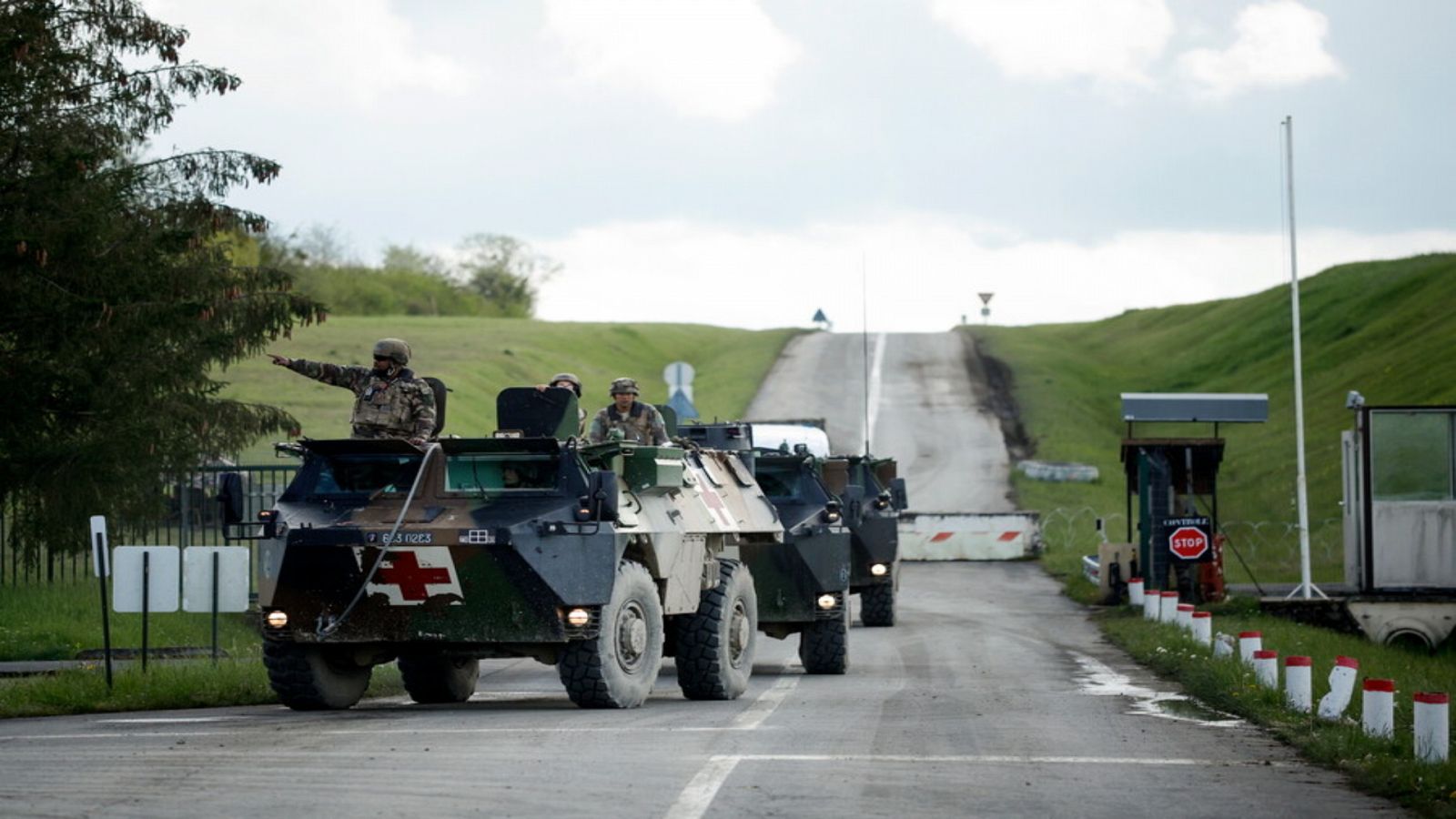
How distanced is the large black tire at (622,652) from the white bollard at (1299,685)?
174 inches

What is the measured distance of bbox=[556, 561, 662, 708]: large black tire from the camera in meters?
13.9

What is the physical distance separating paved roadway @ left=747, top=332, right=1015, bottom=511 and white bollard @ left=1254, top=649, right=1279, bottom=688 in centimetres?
3064

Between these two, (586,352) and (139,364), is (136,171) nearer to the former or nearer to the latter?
(139,364)

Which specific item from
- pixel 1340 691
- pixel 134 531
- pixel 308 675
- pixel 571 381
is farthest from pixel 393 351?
pixel 134 531

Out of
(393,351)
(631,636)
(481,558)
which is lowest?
(631,636)

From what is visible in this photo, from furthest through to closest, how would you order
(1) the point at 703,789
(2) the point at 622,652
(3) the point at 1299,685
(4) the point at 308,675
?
(4) the point at 308,675 → (2) the point at 622,652 → (3) the point at 1299,685 → (1) the point at 703,789

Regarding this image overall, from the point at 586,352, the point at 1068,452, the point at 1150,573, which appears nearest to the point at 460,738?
the point at 1150,573

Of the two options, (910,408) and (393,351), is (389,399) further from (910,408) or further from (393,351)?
(910,408)

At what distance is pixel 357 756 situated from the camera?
35.7ft

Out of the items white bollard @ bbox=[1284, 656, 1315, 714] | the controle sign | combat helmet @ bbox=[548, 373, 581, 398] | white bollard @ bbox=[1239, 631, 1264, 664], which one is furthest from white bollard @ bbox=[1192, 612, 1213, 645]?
combat helmet @ bbox=[548, 373, 581, 398]

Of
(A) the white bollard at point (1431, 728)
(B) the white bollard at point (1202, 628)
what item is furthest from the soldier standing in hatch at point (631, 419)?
(A) the white bollard at point (1431, 728)

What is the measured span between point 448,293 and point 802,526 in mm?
115917

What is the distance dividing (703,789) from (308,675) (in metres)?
5.69

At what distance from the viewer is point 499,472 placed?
14344 millimetres
